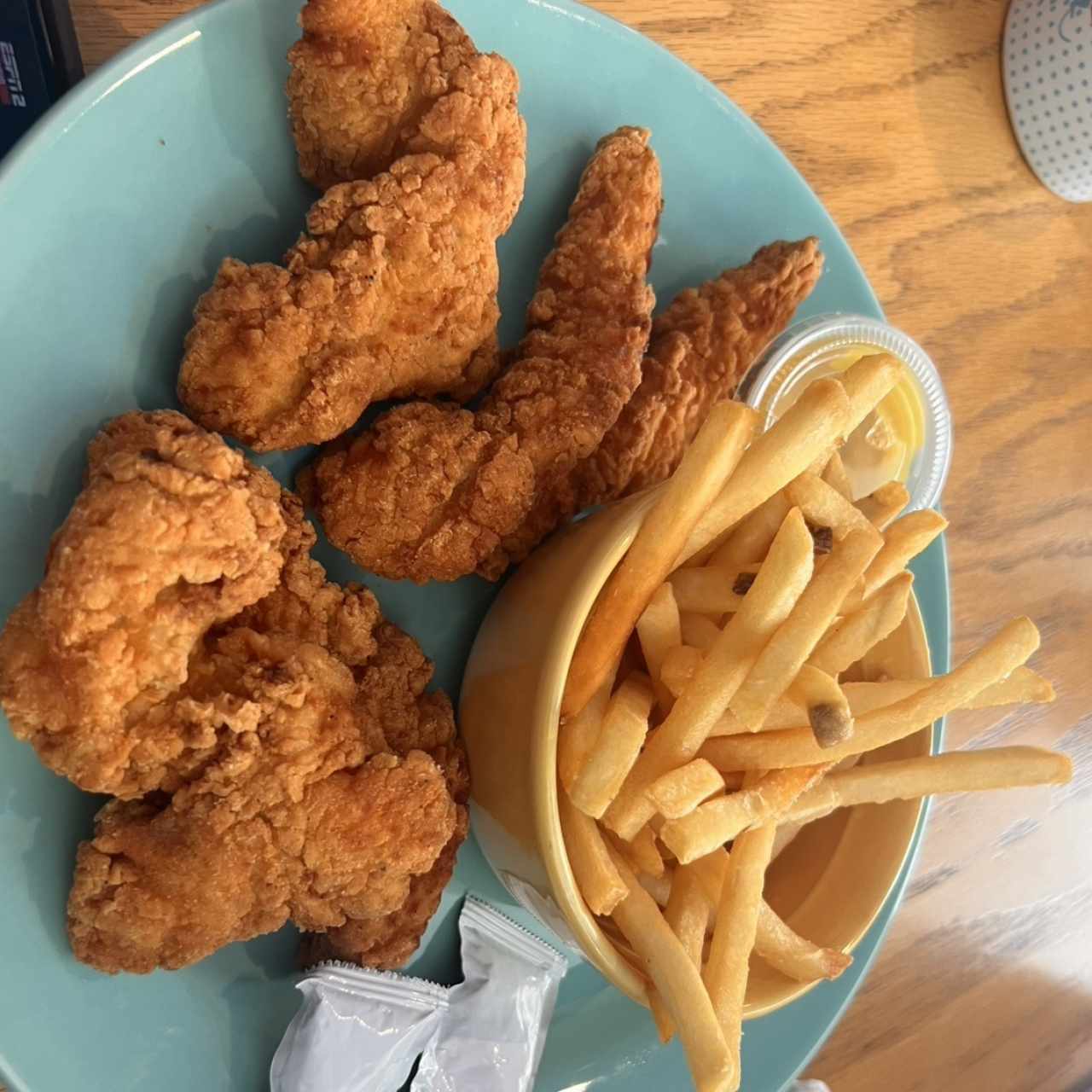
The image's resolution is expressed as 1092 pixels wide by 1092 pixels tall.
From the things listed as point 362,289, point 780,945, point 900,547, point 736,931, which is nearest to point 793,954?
point 780,945

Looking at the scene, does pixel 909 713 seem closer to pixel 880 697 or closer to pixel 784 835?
pixel 880 697

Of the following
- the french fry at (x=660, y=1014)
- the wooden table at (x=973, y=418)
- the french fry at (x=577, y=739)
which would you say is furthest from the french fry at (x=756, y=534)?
the wooden table at (x=973, y=418)

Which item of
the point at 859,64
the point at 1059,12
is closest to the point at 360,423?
the point at 859,64

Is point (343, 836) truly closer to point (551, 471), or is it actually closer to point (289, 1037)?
point (289, 1037)

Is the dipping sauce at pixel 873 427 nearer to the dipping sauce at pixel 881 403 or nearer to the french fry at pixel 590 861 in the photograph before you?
the dipping sauce at pixel 881 403

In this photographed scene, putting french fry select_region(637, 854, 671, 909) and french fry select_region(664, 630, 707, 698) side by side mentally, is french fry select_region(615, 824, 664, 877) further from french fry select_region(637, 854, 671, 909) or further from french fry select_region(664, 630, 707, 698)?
french fry select_region(664, 630, 707, 698)

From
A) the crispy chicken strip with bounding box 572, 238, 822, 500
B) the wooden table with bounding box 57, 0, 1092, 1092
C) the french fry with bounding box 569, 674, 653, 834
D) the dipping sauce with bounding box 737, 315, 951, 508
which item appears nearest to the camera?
the french fry with bounding box 569, 674, 653, 834

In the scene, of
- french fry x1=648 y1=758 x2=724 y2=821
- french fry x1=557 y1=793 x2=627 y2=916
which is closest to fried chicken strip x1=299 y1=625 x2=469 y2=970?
french fry x1=557 y1=793 x2=627 y2=916
